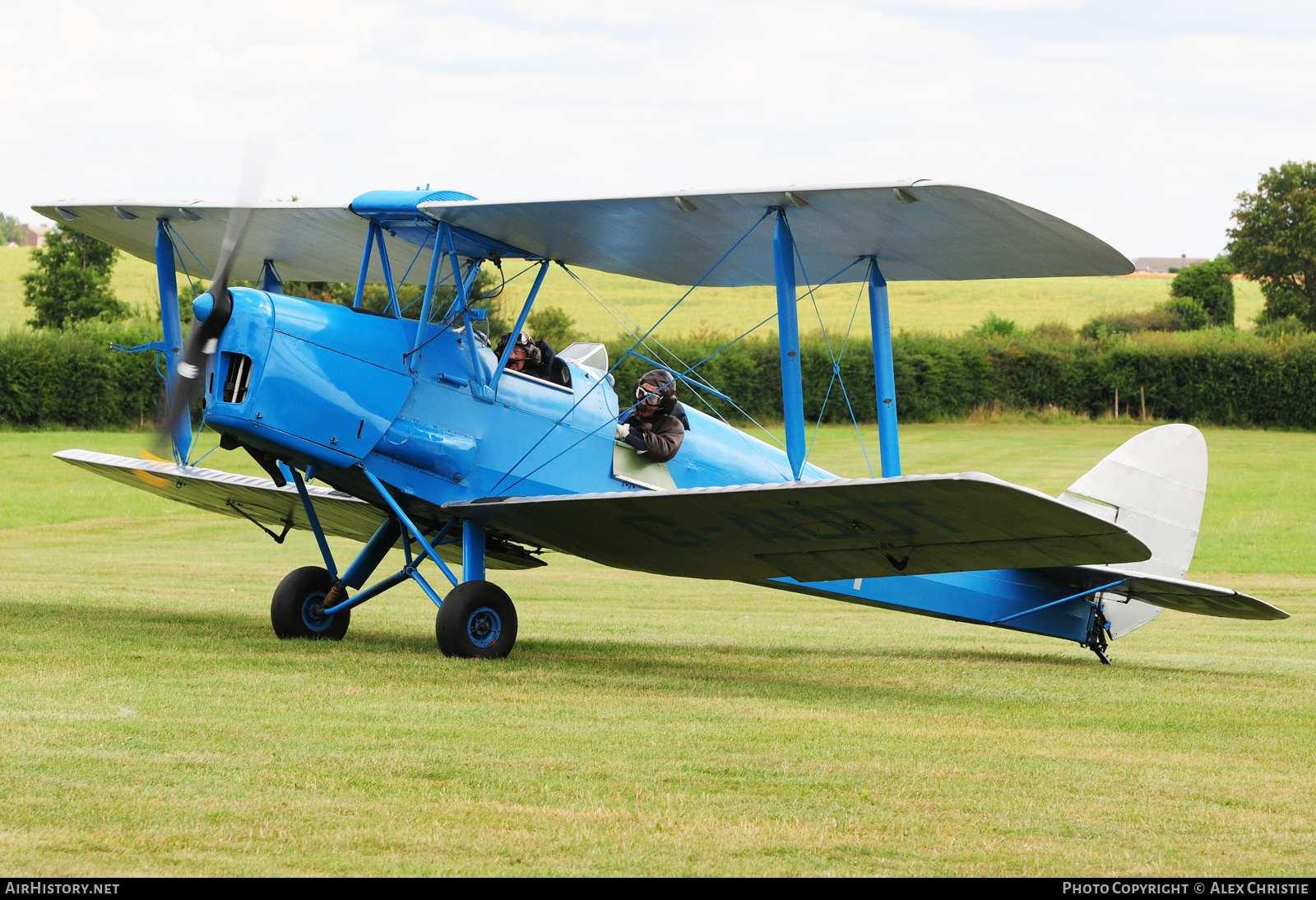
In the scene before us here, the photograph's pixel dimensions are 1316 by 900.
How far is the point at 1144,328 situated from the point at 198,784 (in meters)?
69.2

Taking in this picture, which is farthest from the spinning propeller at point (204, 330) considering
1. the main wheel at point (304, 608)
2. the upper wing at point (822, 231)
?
the main wheel at point (304, 608)

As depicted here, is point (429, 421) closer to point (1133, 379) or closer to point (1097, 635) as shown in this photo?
point (1097, 635)

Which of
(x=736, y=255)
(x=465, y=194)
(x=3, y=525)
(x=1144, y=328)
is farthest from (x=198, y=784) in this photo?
(x=1144, y=328)

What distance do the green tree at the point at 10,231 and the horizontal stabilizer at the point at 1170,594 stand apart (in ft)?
505

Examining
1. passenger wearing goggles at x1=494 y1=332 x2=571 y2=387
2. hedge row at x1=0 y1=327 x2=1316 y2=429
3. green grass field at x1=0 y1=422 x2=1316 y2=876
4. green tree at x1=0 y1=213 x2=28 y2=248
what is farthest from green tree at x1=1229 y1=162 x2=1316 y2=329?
green tree at x1=0 y1=213 x2=28 y2=248

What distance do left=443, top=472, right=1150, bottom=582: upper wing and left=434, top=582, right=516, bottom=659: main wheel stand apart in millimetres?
575

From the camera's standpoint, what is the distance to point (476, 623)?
30.5 feet

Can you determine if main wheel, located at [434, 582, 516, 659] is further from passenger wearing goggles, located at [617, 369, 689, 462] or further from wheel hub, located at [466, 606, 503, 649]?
passenger wearing goggles, located at [617, 369, 689, 462]

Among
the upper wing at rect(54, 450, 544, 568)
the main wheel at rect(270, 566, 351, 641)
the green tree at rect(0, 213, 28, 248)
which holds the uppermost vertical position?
the green tree at rect(0, 213, 28, 248)

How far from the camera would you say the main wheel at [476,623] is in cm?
914

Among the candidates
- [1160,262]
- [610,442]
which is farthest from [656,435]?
[1160,262]

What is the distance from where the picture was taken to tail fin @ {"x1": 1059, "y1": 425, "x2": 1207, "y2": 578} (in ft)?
36.2

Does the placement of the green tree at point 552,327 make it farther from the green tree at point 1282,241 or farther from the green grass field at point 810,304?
the green tree at point 1282,241

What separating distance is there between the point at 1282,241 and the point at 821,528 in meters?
70.4
